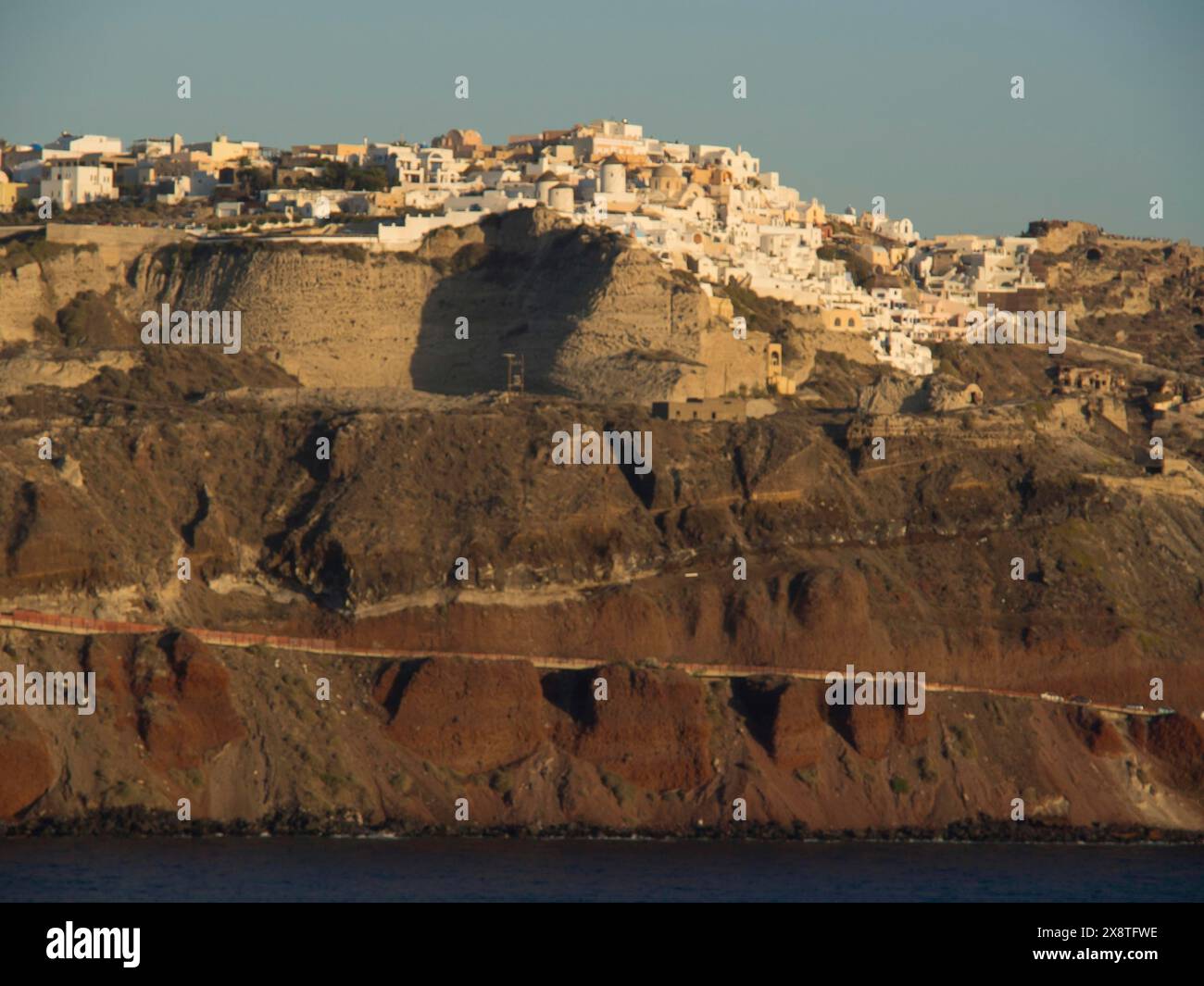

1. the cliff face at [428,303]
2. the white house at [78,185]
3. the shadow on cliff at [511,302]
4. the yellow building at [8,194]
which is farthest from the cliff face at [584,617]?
the yellow building at [8,194]

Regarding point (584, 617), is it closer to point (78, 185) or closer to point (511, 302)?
point (511, 302)

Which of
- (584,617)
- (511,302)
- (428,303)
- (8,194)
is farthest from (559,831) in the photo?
(8,194)

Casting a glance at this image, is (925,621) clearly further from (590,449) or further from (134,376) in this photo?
(134,376)

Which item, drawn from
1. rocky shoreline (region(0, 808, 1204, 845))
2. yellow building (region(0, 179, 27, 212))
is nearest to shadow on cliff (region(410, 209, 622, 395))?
rocky shoreline (region(0, 808, 1204, 845))

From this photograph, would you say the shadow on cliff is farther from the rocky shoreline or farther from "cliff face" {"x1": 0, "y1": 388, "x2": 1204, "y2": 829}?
the rocky shoreline

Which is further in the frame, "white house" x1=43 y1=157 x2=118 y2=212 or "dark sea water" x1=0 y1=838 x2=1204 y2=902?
"white house" x1=43 y1=157 x2=118 y2=212
